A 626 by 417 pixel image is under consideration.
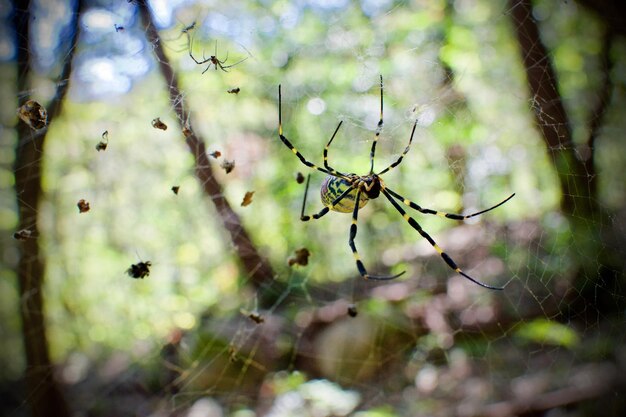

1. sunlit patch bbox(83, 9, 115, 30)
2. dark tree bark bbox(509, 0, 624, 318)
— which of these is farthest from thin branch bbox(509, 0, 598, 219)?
sunlit patch bbox(83, 9, 115, 30)

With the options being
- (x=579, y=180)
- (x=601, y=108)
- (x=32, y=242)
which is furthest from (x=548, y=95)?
(x=32, y=242)

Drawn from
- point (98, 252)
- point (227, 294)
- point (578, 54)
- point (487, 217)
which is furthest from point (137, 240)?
point (578, 54)

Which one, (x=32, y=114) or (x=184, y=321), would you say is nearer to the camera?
(x=32, y=114)

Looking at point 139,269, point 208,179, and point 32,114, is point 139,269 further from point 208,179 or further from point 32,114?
point 208,179

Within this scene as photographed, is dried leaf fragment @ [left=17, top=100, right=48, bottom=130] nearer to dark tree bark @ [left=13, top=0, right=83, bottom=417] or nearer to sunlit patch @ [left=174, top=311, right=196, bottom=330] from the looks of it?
dark tree bark @ [left=13, top=0, right=83, bottom=417]

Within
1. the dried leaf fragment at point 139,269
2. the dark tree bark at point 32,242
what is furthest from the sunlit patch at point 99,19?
the dried leaf fragment at point 139,269

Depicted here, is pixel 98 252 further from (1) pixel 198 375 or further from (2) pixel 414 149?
(2) pixel 414 149
